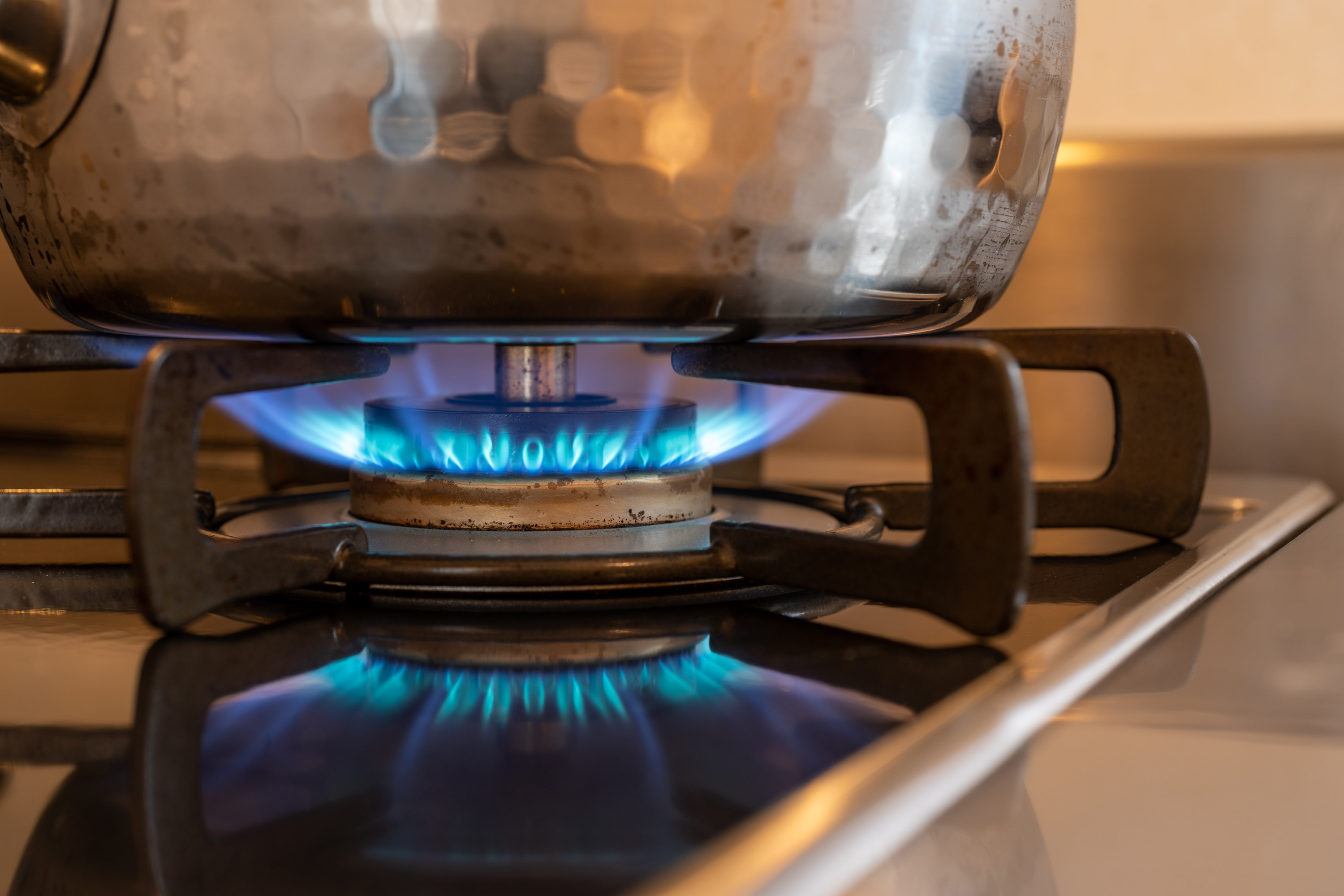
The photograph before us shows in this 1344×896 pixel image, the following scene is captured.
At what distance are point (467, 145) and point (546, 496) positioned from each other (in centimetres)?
13

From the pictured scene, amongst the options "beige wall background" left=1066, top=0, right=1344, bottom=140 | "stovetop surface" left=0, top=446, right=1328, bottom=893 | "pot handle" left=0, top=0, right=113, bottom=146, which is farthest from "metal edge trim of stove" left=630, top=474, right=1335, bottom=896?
"beige wall background" left=1066, top=0, right=1344, bottom=140

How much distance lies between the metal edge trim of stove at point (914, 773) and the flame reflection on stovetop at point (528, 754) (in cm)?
2

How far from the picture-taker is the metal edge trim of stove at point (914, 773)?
0.59 feet

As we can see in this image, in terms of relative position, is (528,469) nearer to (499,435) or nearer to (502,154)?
(499,435)

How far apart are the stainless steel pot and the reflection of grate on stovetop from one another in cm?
4

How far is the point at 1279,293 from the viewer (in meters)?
0.81

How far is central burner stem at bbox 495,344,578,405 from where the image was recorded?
1.53ft

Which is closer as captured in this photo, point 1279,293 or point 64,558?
point 64,558

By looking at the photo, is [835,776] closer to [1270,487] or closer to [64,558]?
[64,558]

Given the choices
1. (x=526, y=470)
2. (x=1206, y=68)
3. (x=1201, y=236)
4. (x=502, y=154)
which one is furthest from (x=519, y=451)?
(x=1206, y=68)

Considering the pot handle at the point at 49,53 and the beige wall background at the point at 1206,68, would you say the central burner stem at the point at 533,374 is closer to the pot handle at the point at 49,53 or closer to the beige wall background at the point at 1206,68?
the pot handle at the point at 49,53

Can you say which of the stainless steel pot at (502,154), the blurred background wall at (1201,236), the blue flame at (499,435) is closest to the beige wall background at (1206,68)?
the blurred background wall at (1201,236)

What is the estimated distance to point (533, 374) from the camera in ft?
1.53

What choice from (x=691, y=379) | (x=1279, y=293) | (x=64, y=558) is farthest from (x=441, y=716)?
(x=1279, y=293)
